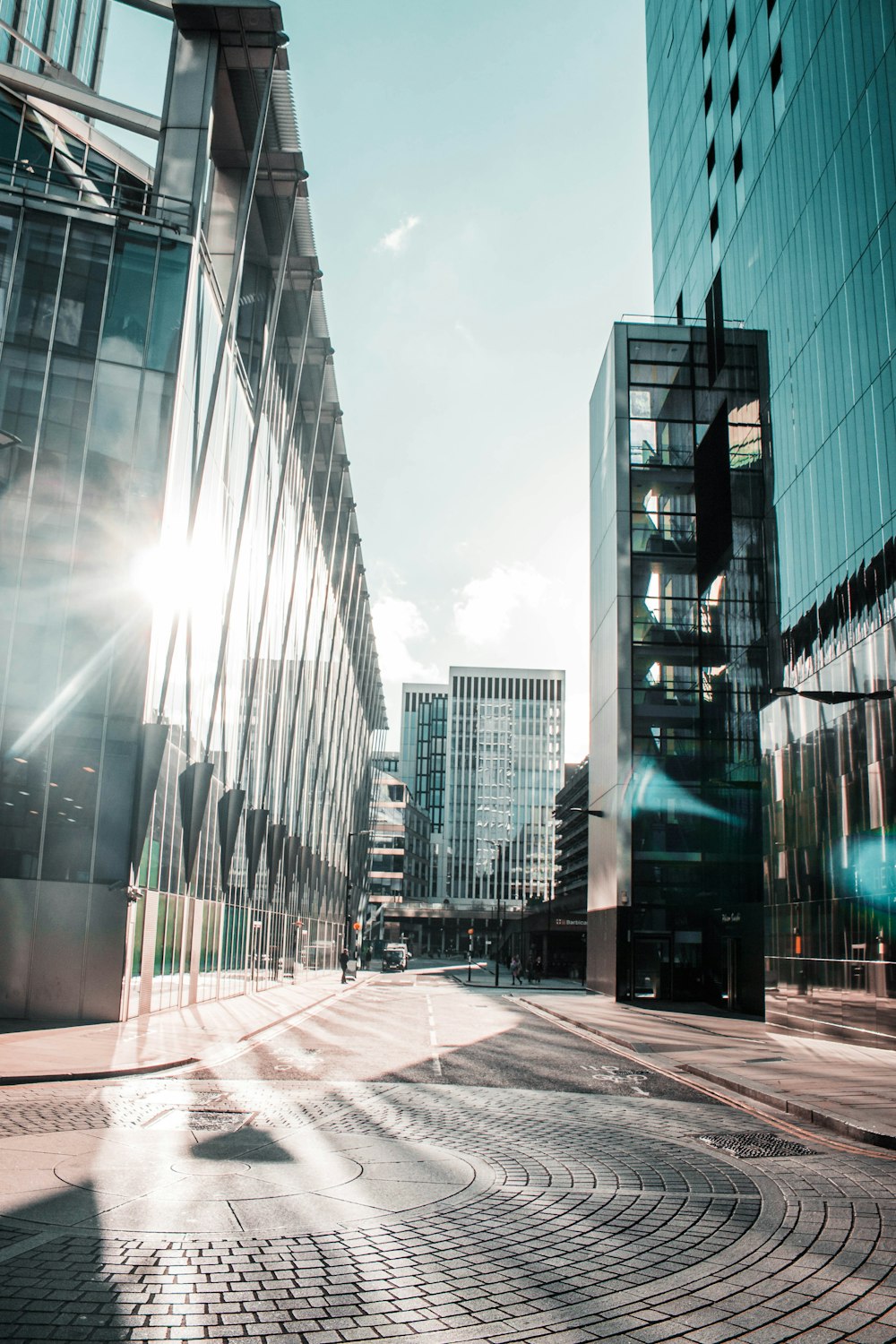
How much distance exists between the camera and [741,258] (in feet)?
132

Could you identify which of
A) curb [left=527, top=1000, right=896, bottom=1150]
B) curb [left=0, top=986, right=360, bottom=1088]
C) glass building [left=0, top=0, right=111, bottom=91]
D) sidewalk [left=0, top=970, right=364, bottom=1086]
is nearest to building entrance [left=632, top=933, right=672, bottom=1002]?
sidewalk [left=0, top=970, right=364, bottom=1086]

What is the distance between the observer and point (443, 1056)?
766 inches

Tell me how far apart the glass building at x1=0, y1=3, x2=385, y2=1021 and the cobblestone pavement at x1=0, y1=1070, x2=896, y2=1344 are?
11611mm

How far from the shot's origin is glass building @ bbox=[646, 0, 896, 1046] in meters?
23.4

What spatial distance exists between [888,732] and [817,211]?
17.0 metres

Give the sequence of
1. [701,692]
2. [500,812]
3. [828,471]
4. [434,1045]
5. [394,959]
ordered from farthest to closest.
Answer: [500,812], [394,959], [701,692], [828,471], [434,1045]

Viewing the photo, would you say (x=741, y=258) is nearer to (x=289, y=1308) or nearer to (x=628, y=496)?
(x=628, y=496)

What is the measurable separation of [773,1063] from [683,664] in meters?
25.4

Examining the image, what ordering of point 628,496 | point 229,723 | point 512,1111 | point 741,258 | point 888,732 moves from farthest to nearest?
point 628,496 → point 741,258 → point 229,723 → point 888,732 → point 512,1111

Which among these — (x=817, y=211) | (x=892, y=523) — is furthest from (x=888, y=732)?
(x=817, y=211)

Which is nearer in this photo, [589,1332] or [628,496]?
[589,1332]

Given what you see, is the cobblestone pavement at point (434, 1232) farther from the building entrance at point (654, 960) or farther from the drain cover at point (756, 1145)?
the building entrance at point (654, 960)

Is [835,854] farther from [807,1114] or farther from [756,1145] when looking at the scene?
[756,1145]

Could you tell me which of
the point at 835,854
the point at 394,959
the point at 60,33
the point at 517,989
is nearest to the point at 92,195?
the point at 835,854
